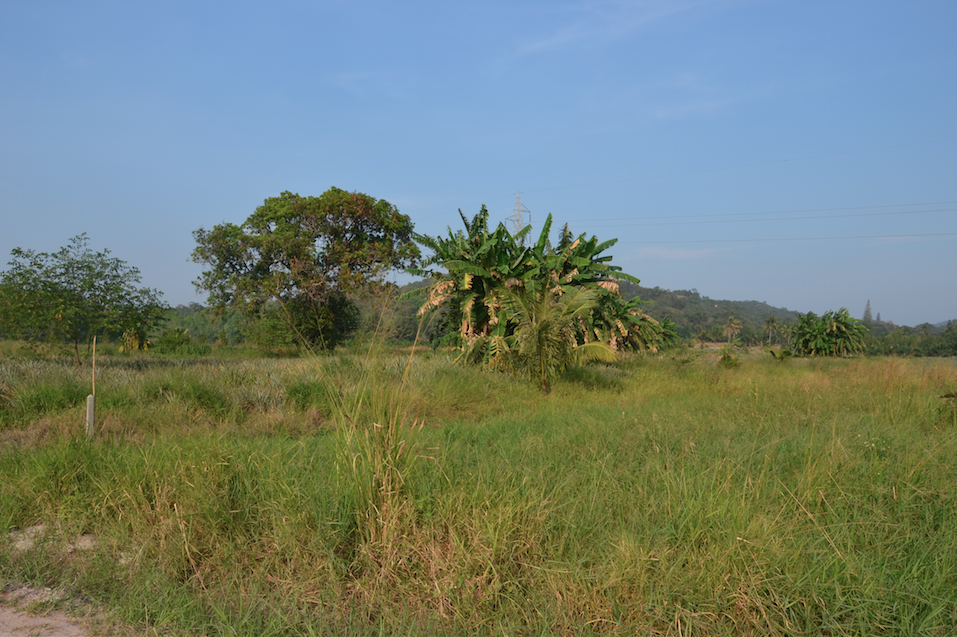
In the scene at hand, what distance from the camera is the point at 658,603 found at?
2.98 m

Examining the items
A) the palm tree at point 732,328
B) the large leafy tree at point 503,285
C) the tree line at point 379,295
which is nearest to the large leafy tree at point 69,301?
the tree line at point 379,295

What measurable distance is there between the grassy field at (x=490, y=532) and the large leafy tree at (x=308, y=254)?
24.7 meters

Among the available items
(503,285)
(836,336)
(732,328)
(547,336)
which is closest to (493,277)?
(503,285)

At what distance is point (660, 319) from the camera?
2137 inches

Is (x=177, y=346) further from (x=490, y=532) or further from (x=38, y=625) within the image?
(x=490, y=532)

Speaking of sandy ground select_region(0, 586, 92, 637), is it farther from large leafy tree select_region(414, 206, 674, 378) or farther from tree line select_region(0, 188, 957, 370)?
large leafy tree select_region(414, 206, 674, 378)

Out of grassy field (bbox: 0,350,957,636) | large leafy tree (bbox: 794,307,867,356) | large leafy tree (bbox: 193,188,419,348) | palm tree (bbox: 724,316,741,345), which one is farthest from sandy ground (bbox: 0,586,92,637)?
palm tree (bbox: 724,316,741,345)

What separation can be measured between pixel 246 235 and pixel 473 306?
750 inches

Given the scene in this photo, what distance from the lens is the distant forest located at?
575 centimetres

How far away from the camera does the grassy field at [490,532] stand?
9.76 ft

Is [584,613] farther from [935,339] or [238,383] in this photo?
[935,339]

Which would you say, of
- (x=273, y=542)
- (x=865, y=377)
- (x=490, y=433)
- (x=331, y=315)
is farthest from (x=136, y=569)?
(x=331, y=315)

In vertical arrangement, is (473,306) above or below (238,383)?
above

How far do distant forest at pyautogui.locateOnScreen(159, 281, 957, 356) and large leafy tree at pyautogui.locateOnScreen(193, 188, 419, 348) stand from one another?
1.91m
